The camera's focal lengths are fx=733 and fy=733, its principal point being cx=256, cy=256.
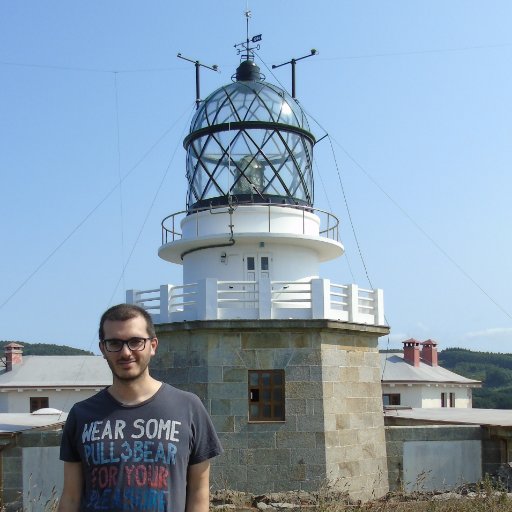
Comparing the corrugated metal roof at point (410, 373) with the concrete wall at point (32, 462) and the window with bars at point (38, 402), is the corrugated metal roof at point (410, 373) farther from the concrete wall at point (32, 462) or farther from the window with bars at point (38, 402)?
the concrete wall at point (32, 462)

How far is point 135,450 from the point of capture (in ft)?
9.79

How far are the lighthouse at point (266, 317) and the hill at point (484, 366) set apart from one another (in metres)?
63.4

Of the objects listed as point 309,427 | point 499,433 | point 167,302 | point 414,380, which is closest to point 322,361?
point 309,427

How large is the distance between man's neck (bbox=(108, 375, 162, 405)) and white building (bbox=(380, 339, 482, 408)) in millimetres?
34959

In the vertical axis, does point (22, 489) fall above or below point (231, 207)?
below

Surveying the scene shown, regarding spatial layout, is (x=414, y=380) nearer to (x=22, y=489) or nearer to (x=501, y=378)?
(x=22, y=489)

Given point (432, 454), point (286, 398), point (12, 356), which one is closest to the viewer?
point (286, 398)

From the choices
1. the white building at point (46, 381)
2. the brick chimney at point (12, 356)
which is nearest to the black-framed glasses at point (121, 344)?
the white building at point (46, 381)

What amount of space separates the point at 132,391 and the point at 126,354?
0.52 ft

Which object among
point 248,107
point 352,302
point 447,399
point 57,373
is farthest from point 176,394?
point 447,399

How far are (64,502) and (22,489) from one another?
10870 millimetres

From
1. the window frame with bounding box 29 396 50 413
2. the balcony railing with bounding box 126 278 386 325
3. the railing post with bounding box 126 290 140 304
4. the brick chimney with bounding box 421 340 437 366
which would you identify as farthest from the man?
the brick chimney with bounding box 421 340 437 366

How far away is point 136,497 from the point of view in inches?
117

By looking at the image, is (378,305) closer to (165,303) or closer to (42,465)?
(165,303)
